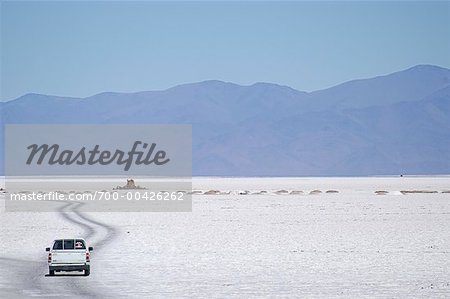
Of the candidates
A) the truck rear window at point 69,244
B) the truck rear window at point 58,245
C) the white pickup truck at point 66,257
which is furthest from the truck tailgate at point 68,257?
the truck rear window at point 69,244

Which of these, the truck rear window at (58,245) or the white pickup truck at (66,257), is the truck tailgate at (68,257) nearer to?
the white pickup truck at (66,257)

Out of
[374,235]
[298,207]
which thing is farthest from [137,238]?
[298,207]

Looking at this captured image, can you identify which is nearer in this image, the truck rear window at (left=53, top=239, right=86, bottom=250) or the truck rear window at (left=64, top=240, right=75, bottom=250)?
the truck rear window at (left=53, top=239, right=86, bottom=250)

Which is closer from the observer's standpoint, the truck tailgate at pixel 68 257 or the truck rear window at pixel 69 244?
the truck tailgate at pixel 68 257

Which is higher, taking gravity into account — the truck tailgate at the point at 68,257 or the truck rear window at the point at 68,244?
the truck rear window at the point at 68,244

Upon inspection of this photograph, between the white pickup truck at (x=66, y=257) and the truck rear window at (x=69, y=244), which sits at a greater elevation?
the truck rear window at (x=69, y=244)

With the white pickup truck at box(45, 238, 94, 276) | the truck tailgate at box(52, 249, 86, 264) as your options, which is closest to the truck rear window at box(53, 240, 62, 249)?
the white pickup truck at box(45, 238, 94, 276)

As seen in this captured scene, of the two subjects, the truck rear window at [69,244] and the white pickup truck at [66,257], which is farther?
the truck rear window at [69,244]

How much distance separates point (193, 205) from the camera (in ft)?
208

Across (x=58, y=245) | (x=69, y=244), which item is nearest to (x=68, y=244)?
(x=69, y=244)

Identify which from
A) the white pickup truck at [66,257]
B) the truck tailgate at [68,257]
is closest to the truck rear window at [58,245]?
the white pickup truck at [66,257]

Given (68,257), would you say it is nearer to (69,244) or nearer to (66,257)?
(66,257)

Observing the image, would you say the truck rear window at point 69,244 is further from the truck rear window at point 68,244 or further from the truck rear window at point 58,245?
the truck rear window at point 58,245

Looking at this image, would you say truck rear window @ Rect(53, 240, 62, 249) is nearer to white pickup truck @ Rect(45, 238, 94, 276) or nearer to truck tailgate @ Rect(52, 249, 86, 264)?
white pickup truck @ Rect(45, 238, 94, 276)
